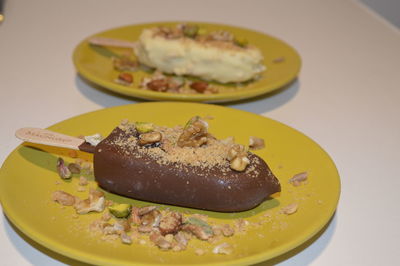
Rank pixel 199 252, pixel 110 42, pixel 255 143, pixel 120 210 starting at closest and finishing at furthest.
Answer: pixel 199 252
pixel 120 210
pixel 255 143
pixel 110 42

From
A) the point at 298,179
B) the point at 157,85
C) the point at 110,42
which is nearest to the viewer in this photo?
the point at 298,179

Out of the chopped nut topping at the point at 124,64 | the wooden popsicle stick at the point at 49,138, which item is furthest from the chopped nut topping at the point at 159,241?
the chopped nut topping at the point at 124,64

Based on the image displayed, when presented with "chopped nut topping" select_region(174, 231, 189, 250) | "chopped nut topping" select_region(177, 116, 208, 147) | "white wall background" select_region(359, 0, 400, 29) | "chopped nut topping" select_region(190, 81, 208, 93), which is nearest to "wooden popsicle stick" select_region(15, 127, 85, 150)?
"chopped nut topping" select_region(177, 116, 208, 147)

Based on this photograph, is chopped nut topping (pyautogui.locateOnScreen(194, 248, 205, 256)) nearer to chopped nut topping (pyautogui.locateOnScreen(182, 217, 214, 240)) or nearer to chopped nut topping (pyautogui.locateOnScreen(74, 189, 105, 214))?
chopped nut topping (pyautogui.locateOnScreen(182, 217, 214, 240))

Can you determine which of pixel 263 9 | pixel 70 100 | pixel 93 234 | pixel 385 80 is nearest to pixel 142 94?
pixel 70 100

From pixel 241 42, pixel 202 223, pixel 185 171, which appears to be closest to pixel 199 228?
pixel 202 223

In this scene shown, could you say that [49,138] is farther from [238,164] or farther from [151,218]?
[238,164]
